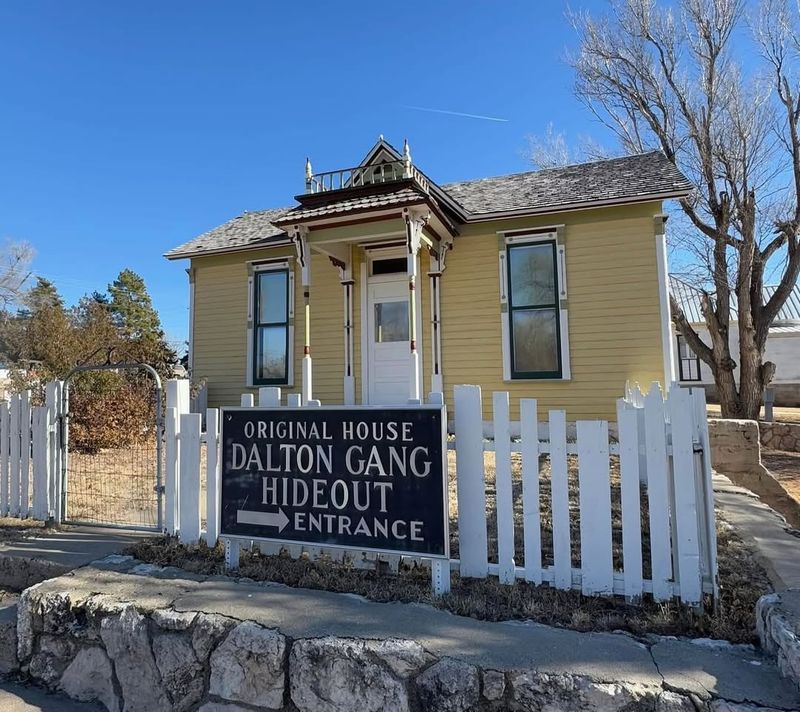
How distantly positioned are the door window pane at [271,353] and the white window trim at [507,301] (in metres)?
4.27

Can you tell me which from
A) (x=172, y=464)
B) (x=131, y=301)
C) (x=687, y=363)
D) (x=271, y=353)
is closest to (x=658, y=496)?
(x=172, y=464)

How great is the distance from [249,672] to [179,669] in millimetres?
392

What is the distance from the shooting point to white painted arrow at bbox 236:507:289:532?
3.04 metres

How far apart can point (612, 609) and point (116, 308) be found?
5121 cm

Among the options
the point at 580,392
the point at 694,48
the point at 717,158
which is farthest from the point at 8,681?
the point at 694,48

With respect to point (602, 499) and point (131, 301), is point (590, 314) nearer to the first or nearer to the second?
point (602, 499)

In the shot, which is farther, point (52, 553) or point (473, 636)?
point (52, 553)

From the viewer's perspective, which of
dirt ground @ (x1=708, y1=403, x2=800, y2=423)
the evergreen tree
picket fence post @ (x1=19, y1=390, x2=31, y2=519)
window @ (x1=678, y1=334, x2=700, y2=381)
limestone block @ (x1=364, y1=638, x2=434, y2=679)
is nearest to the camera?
limestone block @ (x1=364, y1=638, x2=434, y2=679)

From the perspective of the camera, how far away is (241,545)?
3.42m

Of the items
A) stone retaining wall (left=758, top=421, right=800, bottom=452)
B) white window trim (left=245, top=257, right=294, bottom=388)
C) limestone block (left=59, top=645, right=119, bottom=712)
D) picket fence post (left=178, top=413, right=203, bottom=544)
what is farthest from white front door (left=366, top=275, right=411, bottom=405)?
stone retaining wall (left=758, top=421, right=800, bottom=452)

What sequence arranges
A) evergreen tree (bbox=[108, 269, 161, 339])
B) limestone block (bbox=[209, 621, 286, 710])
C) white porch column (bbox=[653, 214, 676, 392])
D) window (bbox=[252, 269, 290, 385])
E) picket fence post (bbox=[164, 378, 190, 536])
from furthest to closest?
evergreen tree (bbox=[108, 269, 161, 339]) → window (bbox=[252, 269, 290, 385]) → white porch column (bbox=[653, 214, 676, 392]) → picket fence post (bbox=[164, 378, 190, 536]) → limestone block (bbox=[209, 621, 286, 710])

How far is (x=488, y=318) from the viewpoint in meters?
9.09

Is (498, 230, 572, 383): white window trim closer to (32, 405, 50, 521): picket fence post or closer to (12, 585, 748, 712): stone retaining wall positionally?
(32, 405, 50, 521): picket fence post

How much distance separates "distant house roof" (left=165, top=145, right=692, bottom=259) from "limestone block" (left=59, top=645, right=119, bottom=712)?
21.6 feet
